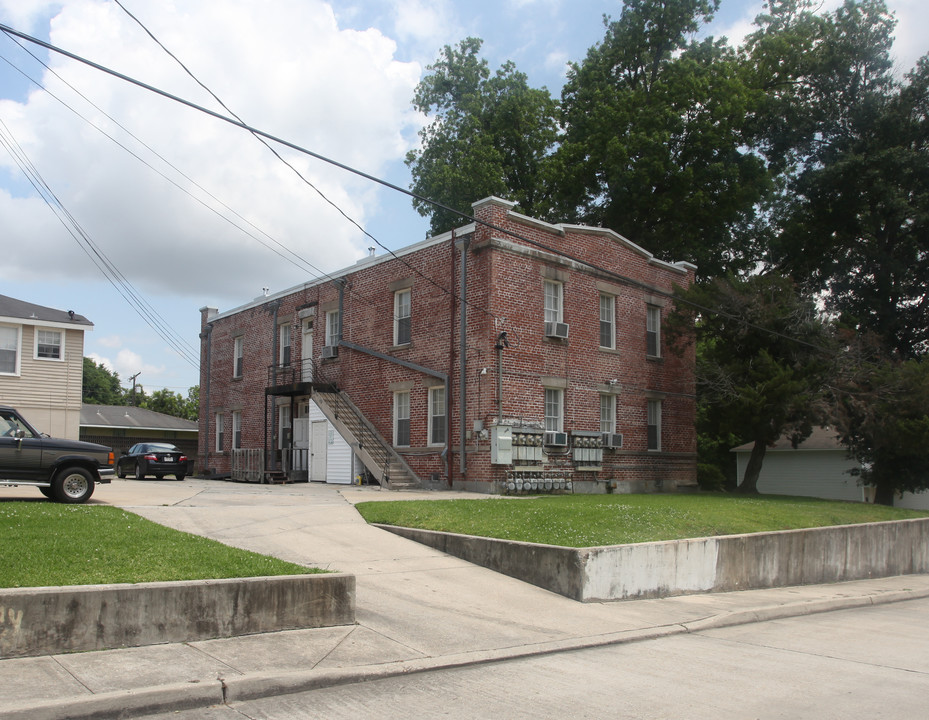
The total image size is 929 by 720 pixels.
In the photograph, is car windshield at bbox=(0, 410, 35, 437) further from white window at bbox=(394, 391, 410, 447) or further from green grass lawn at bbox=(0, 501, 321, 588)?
white window at bbox=(394, 391, 410, 447)

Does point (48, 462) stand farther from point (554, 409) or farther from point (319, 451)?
point (554, 409)

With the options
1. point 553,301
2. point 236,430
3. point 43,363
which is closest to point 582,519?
point 553,301

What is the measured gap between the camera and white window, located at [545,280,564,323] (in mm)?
23797

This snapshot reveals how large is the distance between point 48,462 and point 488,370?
1087 cm

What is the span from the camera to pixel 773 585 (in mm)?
14289

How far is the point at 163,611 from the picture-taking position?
7.62 m

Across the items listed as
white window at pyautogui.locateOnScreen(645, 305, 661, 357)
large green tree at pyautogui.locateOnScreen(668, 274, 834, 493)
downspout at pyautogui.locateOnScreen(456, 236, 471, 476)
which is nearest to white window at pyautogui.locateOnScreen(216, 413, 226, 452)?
downspout at pyautogui.locateOnScreen(456, 236, 471, 476)

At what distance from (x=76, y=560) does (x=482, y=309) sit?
14746 millimetres

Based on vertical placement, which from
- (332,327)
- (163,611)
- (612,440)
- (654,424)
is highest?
(332,327)

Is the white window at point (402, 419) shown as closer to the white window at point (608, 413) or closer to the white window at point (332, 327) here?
the white window at point (332, 327)

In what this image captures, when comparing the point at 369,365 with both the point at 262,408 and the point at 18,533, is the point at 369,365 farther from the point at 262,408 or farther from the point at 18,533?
the point at 18,533

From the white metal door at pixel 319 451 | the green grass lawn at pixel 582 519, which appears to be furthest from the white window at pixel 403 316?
the green grass lawn at pixel 582 519

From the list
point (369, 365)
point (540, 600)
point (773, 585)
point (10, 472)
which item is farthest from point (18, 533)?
point (369, 365)

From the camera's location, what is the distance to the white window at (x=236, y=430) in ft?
108
